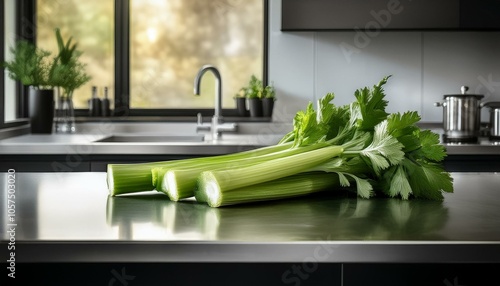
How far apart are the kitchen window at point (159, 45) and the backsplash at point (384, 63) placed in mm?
192

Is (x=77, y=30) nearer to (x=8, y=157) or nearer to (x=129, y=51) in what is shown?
(x=129, y=51)

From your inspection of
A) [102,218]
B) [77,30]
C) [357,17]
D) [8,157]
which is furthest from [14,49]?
[102,218]

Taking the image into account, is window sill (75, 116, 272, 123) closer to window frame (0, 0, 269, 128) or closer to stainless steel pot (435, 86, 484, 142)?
window frame (0, 0, 269, 128)

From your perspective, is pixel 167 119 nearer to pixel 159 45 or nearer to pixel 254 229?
pixel 159 45

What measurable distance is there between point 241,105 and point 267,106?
0.60 ft

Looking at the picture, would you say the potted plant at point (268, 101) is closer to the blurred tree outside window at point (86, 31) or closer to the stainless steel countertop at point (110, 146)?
the stainless steel countertop at point (110, 146)

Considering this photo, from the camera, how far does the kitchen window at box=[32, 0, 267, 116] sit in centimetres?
444

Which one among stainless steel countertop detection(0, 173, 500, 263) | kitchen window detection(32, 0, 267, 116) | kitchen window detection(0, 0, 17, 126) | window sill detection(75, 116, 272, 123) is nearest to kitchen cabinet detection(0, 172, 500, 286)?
stainless steel countertop detection(0, 173, 500, 263)

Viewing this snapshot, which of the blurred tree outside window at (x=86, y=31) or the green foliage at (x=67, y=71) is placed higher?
the blurred tree outside window at (x=86, y=31)

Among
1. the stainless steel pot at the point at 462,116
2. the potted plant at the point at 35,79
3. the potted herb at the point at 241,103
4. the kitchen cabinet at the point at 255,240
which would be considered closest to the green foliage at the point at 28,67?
the potted plant at the point at 35,79

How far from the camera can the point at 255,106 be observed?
14.1 feet

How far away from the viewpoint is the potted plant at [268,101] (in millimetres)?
4285

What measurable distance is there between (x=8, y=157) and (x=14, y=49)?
1032mm

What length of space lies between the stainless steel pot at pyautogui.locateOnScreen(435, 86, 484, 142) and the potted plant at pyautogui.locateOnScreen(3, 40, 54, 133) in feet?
6.60
